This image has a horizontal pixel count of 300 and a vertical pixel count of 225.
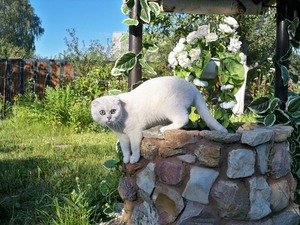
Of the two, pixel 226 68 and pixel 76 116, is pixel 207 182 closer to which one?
pixel 226 68

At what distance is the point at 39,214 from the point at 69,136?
141 inches

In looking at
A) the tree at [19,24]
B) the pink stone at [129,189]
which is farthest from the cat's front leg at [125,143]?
the tree at [19,24]

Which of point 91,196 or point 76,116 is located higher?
point 76,116

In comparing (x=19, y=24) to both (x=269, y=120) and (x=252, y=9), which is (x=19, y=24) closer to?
(x=252, y=9)

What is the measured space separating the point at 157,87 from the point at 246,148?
57 centimetres

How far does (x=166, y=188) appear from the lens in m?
2.06

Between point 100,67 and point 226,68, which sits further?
point 100,67

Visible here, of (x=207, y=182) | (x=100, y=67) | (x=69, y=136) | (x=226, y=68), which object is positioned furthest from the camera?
(x=100, y=67)

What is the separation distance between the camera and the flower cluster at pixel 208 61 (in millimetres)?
2354

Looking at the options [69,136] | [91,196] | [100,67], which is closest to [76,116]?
[69,136]

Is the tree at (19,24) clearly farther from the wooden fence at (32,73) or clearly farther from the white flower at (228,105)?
the white flower at (228,105)

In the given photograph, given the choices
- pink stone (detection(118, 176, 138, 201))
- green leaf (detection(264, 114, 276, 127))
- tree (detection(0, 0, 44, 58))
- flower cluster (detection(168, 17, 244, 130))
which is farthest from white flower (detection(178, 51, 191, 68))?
tree (detection(0, 0, 44, 58))

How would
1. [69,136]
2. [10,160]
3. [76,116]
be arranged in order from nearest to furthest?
1. [10,160]
2. [69,136]
3. [76,116]

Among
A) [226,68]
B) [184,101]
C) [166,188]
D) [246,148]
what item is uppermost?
[226,68]
